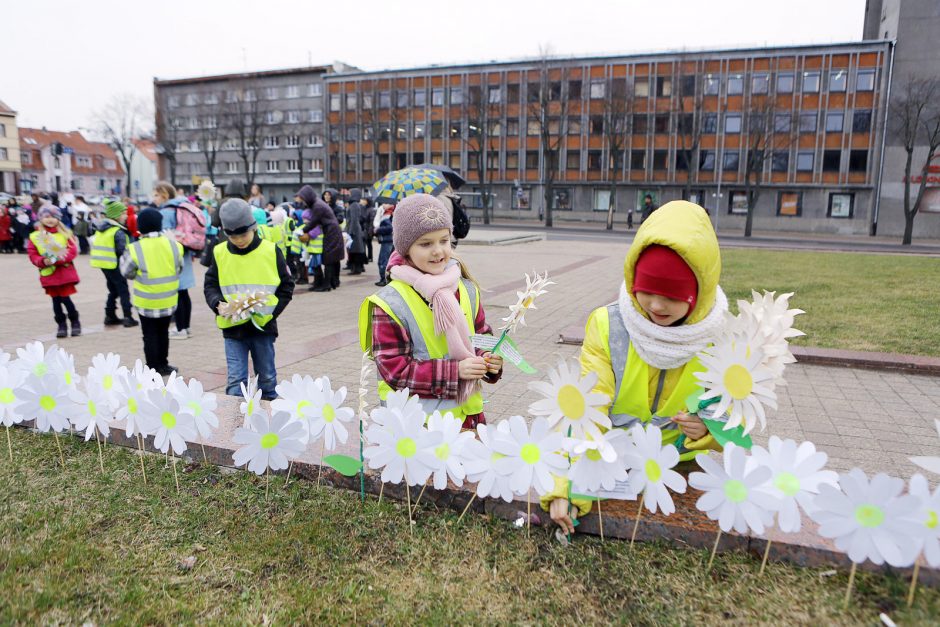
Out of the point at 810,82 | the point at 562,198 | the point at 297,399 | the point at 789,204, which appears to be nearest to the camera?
the point at 297,399

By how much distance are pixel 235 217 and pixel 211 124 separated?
226 feet

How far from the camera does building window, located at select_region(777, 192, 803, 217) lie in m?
45.7

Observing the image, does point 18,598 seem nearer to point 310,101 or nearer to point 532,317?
point 532,317

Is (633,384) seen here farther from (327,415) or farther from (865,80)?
(865,80)

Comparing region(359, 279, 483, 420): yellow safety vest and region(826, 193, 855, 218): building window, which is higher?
region(826, 193, 855, 218): building window

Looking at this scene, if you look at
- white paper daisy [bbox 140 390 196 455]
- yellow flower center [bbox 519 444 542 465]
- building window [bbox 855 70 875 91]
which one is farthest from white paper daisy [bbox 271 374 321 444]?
building window [bbox 855 70 875 91]

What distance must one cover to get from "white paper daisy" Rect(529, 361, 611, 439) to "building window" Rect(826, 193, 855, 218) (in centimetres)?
5002

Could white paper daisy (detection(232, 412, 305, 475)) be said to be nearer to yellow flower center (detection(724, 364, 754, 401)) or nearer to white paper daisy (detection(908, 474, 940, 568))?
yellow flower center (detection(724, 364, 754, 401))

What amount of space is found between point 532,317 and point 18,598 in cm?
706

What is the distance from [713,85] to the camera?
47.2m

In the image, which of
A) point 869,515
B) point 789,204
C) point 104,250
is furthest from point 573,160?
point 869,515

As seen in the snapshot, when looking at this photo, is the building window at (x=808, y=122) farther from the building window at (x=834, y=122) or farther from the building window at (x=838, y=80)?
the building window at (x=838, y=80)

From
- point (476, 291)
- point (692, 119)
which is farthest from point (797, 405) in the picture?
point (692, 119)

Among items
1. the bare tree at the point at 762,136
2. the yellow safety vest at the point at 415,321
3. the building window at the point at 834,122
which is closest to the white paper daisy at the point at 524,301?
the yellow safety vest at the point at 415,321
